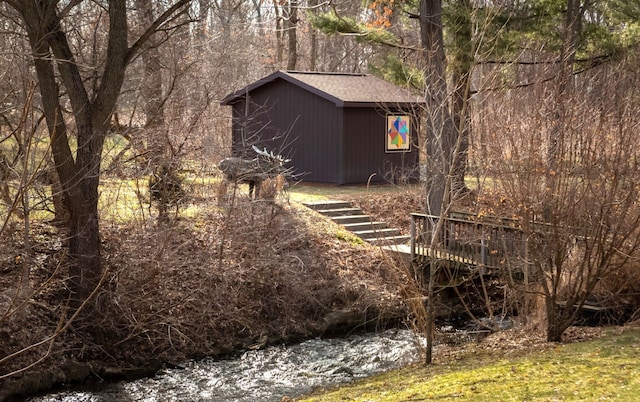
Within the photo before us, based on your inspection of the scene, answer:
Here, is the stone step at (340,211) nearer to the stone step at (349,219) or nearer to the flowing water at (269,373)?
the stone step at (349,219)

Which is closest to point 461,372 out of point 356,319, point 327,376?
point 327,376

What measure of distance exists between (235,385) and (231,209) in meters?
4.25

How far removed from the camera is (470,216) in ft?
50.3

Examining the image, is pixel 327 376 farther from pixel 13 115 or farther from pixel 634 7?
pixel 634 7

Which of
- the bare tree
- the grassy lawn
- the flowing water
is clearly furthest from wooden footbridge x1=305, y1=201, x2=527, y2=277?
the bare tree

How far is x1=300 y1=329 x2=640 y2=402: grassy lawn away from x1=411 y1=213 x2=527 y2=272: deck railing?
2.36m

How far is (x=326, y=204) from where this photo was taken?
1911 centimetres

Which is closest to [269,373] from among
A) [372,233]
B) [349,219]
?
[372,233]

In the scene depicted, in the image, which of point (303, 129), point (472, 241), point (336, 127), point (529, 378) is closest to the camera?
point (529, 378)

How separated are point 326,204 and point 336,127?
12.5 ft

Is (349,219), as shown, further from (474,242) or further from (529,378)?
(529,378)

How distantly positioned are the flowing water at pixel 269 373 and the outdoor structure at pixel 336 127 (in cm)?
910

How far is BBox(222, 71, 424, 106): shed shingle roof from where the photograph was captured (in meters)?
22.0

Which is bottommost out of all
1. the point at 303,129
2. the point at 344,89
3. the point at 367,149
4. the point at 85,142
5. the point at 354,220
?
the point at 354,220
